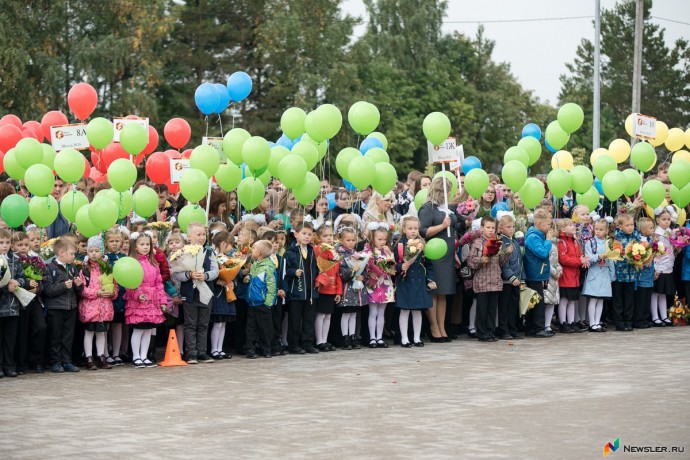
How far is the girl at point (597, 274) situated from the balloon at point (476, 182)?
1925 millimetres

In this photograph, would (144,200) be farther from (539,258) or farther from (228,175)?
(539,258)

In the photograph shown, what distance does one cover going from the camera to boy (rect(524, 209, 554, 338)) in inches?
605

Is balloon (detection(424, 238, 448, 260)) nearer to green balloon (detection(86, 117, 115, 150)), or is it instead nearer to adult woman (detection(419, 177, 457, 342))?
adult woman (detection(419, 177, 457, 342))

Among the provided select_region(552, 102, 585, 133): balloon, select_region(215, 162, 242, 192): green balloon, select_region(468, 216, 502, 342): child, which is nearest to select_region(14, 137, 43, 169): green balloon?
select_region(215, 162, 242, 192): green balloon

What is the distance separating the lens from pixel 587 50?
71.2 meters

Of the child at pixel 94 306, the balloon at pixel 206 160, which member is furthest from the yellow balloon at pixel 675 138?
the child at pixel 94 306

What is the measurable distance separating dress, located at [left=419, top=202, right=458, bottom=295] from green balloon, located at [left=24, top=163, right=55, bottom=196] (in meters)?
4.91

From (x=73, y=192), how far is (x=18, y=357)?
Result: 2.11 m

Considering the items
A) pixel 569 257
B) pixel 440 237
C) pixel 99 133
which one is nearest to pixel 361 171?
pixel 440 237

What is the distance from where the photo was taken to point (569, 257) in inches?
619

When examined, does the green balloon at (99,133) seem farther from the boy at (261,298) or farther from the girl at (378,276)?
the girl at (378,276)

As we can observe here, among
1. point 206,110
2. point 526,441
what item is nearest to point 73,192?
point 206,110

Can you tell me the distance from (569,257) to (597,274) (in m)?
0.56

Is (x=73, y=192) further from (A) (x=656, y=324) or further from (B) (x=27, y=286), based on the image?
A: (A) (x=656, y=324)
